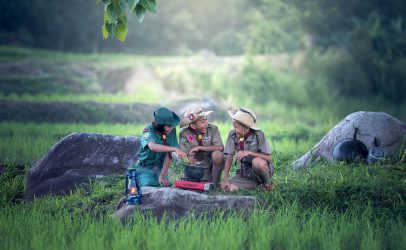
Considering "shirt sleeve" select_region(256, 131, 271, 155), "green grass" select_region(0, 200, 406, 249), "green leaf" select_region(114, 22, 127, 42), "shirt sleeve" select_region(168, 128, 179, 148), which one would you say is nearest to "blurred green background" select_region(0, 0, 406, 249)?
"green grass" select_region(0, 200, 406, 249)

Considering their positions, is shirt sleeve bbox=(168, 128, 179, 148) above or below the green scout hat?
below

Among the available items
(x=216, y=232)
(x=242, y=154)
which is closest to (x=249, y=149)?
(x=242, y=154)

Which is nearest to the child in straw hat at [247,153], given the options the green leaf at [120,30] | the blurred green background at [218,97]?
the blurred green background at [218,97]

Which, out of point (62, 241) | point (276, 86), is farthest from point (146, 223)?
point (276, 86)

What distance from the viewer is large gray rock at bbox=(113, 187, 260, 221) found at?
602 centimetres

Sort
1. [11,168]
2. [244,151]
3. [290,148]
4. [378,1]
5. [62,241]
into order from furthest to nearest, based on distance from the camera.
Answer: [378,1], [290,148], [11,168], [244,151], [62,241]

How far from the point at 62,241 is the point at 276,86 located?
51.2ft

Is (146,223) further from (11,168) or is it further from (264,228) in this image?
(11,168)

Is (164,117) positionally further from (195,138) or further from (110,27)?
(110,27)

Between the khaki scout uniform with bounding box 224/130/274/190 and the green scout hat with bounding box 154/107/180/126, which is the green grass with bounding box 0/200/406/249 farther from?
the green scout hat with bounding box 154/107/180/126

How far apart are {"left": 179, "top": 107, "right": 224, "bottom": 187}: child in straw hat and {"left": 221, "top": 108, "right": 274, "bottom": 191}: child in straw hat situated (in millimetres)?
115

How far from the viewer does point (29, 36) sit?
2828cm

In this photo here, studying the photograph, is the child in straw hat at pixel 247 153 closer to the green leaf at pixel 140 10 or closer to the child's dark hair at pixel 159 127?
the child's dark hair at pixel 159 127

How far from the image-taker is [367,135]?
8.22 metres
